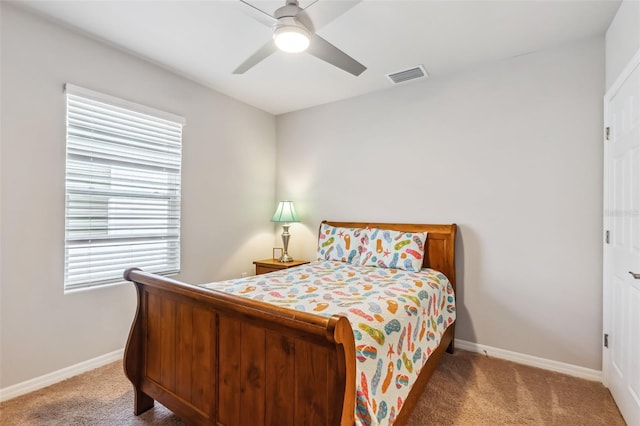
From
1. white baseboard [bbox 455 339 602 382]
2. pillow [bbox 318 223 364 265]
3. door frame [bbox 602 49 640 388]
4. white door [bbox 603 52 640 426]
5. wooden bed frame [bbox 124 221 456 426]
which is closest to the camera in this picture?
wooden bed frame [bbox 124 221 456 426]

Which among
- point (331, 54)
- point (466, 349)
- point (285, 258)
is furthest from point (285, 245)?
point (331, 54)

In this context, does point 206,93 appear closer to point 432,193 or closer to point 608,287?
point 432,193

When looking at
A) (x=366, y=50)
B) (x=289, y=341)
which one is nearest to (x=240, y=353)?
(x=289, y=341)

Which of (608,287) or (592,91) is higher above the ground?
(592,91)

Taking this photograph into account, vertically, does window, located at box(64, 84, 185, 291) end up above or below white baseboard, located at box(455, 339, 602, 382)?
above

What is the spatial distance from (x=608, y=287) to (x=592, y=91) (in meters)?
1.46

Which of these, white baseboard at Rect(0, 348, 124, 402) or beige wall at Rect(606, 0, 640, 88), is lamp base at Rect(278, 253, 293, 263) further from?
beige wall at Rect(606, 0, 640, 88)

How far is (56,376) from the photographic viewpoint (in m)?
2.27

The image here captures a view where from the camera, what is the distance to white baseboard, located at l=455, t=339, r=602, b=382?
2.37 metres

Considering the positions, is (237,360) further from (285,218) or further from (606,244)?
(606,244)

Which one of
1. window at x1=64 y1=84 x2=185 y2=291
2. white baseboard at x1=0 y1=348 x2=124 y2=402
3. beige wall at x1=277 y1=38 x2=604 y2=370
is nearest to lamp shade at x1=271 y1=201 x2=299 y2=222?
→ beige wall at x1=277 y1=38 x2=604 y2=370

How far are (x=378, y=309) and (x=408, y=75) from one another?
91.5 inches

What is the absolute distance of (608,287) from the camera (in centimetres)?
220

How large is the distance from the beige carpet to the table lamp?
1.91 metres
